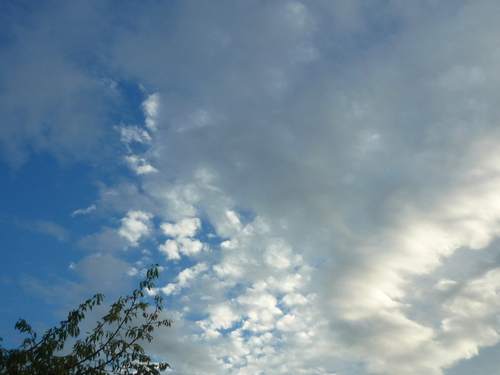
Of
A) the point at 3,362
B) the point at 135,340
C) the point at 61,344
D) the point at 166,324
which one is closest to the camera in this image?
the point at 3,362

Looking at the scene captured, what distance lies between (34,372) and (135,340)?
4211 mm

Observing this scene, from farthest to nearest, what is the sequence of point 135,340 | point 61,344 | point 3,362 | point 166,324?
1. point 166,324
2. point 135,340
3. point 61,344
4. point 3,362

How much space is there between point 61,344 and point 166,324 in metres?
4.76

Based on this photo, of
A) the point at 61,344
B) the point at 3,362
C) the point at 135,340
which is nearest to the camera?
the point at 3,362

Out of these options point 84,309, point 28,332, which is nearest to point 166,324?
point 84,309

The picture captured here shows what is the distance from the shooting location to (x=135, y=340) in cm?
1931

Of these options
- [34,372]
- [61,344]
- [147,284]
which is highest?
[147,284]

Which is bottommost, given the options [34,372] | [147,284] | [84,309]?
[34,372]

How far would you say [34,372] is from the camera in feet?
54.3

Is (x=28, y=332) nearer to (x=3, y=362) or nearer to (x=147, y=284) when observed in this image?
(x=3, y=362)

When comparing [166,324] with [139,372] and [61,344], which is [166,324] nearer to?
[139,372]

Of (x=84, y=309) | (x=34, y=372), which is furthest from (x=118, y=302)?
(x=34, y=372)

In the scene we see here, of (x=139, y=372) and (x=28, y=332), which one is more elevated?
(x=28, y=332)

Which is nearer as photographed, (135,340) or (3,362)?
(3,362)
